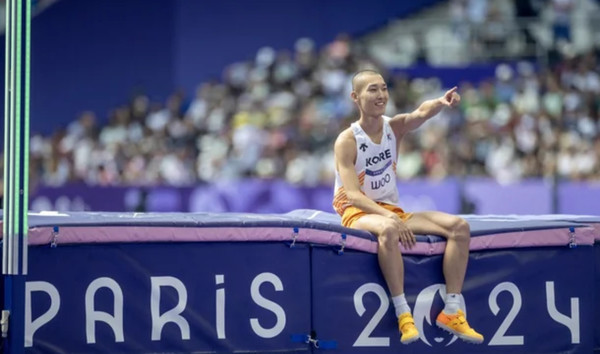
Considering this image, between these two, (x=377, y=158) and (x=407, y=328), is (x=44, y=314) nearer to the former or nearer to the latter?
(x=407, y=328)

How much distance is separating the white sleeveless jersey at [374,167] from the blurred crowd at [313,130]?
360 inches

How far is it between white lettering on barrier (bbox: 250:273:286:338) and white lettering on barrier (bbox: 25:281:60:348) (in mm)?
1235

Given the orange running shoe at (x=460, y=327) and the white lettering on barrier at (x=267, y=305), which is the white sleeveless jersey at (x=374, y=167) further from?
the orange running shoe at (x=460, y=327)

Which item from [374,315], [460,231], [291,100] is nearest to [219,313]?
[374,315]

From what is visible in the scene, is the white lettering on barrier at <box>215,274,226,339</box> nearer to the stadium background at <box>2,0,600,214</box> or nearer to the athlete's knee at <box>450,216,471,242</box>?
the athlete's knee at <box>450,216,471,242</box>

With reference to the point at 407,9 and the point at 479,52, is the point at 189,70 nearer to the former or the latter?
the point at 407,9

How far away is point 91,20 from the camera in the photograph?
23.6 metres

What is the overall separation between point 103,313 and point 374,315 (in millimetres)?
1751

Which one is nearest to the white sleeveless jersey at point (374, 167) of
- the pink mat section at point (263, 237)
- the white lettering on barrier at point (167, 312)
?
the pink mat section at point (263, 237)

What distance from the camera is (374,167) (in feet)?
26.4

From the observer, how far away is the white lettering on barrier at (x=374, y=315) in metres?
7.60

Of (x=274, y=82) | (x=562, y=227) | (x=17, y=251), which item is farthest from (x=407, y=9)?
(x=17, y=251)

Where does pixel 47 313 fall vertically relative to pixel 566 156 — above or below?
below

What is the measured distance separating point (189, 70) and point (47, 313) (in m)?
16.7
